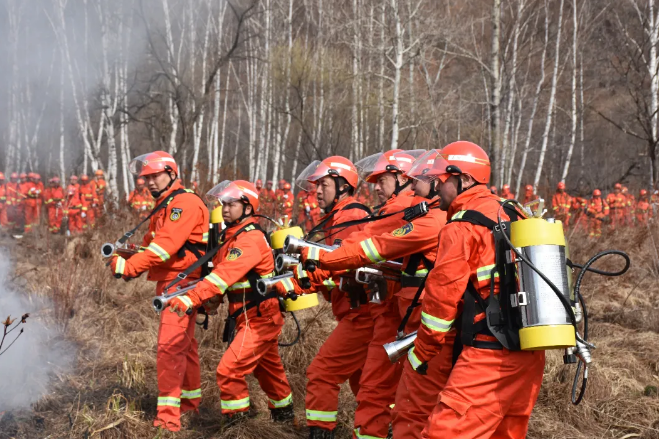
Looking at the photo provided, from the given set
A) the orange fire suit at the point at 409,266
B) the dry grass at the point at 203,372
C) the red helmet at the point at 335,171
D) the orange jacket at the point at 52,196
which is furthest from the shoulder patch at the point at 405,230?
the orange jacket at the point at 52,196

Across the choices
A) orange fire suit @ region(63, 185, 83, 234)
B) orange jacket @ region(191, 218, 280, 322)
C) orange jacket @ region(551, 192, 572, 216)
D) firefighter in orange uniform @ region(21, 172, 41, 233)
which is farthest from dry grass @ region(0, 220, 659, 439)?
firefighter in orange uniform @ region(21, 172, 41, 233)

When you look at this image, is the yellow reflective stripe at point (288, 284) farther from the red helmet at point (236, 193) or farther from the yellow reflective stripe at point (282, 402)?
the yellow reflective stripe at point (282, 402)

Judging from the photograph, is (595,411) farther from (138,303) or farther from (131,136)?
(131,136)

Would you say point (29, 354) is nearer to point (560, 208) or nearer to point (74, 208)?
point (560, 208)

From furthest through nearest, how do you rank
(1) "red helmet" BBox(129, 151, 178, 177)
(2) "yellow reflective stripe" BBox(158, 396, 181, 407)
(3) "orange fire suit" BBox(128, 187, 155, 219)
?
(3) "orange fire suit" BBox(128, 187, 155, 219), (1) "red helmet" BBox(129, 151, 178, 177), (2) "yellow reflective stripe" BBox(158, 396, 181, 407)

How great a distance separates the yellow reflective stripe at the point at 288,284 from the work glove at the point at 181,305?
2.46 ft

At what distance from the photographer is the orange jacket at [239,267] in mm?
5234

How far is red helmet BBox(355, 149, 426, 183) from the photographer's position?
544cm

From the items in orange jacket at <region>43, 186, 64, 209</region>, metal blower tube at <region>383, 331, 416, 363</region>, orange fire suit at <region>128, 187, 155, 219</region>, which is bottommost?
orange jacket at <region>43, 186, 64, 209</region>

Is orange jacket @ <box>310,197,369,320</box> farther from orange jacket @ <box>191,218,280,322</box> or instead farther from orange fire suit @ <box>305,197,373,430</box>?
orange jacket @ <box>191,218,280,322</box>

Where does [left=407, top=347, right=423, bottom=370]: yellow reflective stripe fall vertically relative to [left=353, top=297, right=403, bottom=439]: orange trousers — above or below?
above

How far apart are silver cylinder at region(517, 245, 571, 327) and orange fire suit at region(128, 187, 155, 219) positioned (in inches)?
378

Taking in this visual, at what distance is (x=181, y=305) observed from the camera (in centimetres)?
500

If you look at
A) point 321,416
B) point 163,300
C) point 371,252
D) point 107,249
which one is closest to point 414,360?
point 371,252
